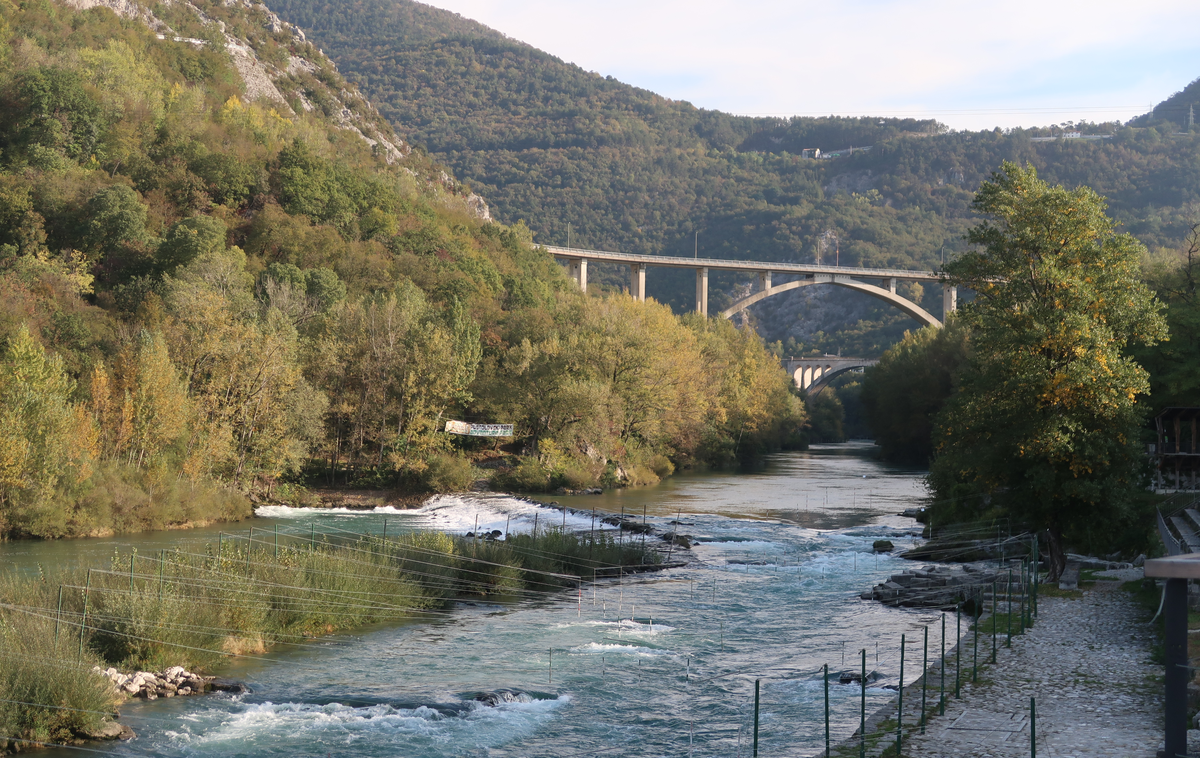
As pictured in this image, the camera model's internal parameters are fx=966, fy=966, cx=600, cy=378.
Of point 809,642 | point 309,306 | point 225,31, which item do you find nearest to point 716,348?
point 309,306

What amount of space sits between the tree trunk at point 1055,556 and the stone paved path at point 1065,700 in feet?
12.1

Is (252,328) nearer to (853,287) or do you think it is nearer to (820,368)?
(853,287)

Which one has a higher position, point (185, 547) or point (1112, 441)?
point (1112, 441)

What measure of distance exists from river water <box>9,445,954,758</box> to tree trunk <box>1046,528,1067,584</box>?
11.5 feet

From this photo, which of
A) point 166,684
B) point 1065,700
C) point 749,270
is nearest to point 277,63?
point 749,270

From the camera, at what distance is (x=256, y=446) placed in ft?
114

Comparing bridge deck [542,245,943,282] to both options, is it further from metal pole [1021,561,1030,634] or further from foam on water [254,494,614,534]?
metal pole [1021,561,1030,634]

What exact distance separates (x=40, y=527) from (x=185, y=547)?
4.94 metres

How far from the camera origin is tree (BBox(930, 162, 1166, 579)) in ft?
A: 63.8

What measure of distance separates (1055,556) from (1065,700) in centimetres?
983

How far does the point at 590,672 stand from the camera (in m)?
14.8

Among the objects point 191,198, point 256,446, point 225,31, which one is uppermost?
point 225,31

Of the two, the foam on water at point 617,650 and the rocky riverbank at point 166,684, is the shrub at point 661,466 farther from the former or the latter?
the rocky riverbank at point 166,684

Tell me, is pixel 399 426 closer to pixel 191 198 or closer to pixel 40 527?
pixel 40 527
